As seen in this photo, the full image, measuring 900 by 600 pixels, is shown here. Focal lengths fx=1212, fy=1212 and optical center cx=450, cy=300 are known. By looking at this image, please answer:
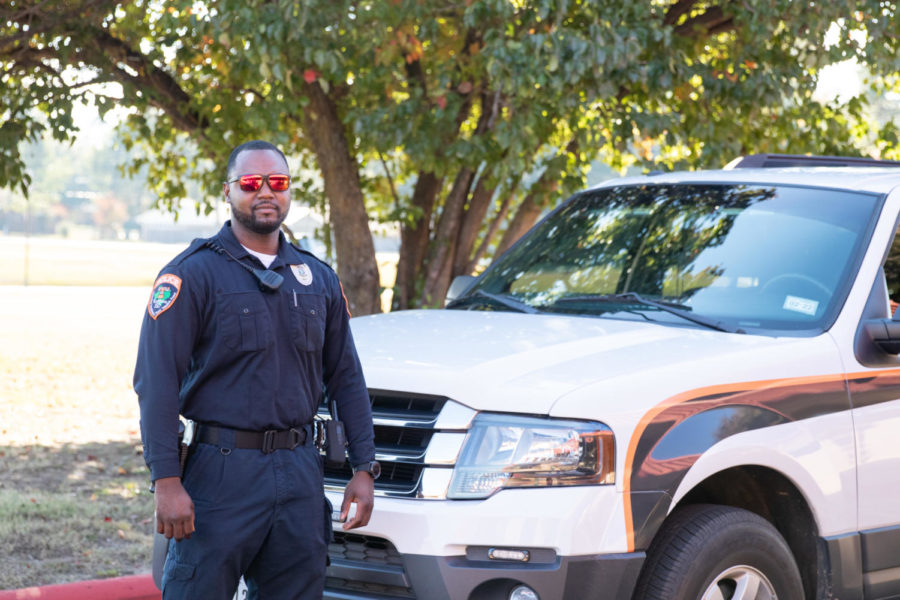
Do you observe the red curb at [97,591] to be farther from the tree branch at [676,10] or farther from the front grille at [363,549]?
the tree branch at [676,10]

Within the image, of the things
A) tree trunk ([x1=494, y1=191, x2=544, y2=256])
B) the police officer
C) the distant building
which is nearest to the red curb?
the police officer

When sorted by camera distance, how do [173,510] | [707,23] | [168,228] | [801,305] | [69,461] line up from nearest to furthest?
[173,510], [801,305], [69,461], [707,23], [168,228]

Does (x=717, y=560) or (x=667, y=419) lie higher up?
(x=667, y=419)

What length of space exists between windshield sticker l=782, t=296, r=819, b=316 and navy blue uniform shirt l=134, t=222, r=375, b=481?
186 cm

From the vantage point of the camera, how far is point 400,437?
12.9ft

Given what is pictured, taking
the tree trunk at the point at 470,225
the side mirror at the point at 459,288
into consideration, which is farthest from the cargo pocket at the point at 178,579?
the tree trunk at the point at 470,225

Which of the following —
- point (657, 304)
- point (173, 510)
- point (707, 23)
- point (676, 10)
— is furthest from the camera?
point (707, 23)

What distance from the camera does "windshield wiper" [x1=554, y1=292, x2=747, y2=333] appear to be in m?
4.41

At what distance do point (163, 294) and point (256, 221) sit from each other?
357 mm

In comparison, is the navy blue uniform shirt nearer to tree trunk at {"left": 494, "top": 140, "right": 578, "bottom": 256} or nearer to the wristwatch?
the wristwatch

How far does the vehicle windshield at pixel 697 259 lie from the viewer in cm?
455

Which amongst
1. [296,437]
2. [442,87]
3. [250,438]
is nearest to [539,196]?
[442,87]

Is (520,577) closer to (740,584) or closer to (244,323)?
(740,584)

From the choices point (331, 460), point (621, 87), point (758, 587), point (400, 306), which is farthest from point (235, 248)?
point (400, 306)
